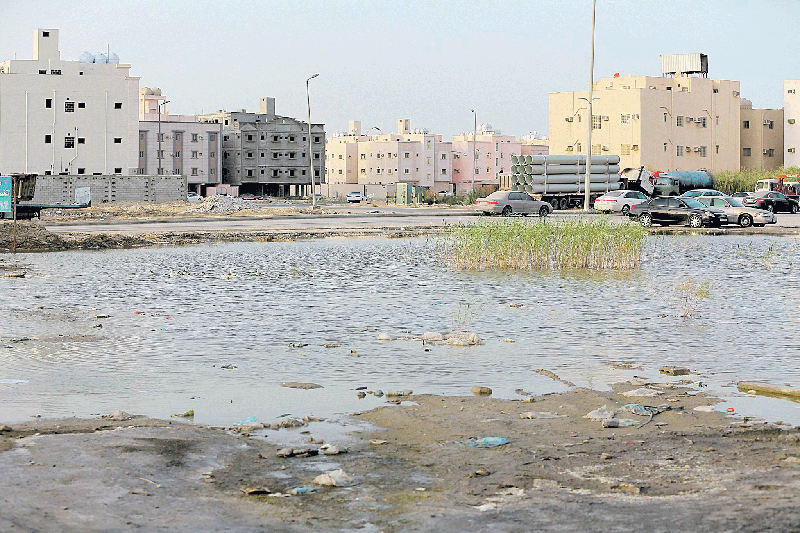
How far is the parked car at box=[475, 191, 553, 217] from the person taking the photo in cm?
6062

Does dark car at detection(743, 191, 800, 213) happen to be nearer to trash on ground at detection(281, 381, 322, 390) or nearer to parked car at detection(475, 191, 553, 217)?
parked car at detection(475, 191, 553, 217)

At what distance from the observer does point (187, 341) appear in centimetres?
1483

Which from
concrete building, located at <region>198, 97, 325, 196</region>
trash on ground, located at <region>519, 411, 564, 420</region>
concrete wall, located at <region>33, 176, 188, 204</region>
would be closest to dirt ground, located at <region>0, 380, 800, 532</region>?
trash on ground, located at <region>519, 411, 564, 420</region>

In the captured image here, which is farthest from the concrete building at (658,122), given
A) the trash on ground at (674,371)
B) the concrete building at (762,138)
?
the trash on ground at (674,371)

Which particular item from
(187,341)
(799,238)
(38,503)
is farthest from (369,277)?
(799,238)

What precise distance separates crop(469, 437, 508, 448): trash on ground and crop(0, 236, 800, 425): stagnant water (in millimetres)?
1779

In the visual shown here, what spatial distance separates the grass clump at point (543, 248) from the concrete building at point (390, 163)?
136 m

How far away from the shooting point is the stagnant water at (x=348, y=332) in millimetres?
11242

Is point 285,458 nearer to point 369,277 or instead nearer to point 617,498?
point 617,498

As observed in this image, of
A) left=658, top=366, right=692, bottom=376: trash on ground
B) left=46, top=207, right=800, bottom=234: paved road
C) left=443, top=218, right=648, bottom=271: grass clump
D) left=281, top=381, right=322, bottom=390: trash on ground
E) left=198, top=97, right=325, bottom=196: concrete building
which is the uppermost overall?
left=198, top=97, right=325, bottom=196: concrete building

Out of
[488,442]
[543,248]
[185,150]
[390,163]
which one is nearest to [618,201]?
[543,248]

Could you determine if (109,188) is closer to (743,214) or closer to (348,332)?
(743,214)

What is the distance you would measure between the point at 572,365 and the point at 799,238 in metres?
31.6

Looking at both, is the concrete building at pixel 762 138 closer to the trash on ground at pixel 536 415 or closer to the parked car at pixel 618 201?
the parked car at pixel 618 201
